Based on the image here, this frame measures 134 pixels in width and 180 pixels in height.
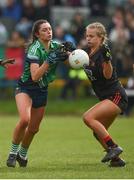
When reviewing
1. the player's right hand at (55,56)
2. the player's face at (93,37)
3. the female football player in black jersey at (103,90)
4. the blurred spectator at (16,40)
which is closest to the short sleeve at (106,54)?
the female football player in black jersey at (103,90)

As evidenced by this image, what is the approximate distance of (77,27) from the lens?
24.1 m

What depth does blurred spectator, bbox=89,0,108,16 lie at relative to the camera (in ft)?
84.6

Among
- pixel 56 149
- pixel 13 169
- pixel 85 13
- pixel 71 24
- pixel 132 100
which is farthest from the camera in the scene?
pixel 85 13

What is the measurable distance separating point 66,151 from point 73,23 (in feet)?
32.3

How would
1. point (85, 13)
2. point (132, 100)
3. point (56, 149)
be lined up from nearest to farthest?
point (56, 149) → point (132, 100) → point (85, 13)

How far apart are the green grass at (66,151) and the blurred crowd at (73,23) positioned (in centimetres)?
227

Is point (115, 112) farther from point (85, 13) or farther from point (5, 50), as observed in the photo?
point (85, 13)

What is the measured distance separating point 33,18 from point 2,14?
125cm

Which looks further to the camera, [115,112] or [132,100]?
[132,100]

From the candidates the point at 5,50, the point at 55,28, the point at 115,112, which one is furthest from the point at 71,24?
the point at 115,112

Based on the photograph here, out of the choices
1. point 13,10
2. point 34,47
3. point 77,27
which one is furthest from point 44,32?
point 13,10

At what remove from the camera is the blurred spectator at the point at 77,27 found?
2391 centimetres

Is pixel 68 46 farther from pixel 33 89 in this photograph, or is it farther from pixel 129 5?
pixel 129 5

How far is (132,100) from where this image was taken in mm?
22641
